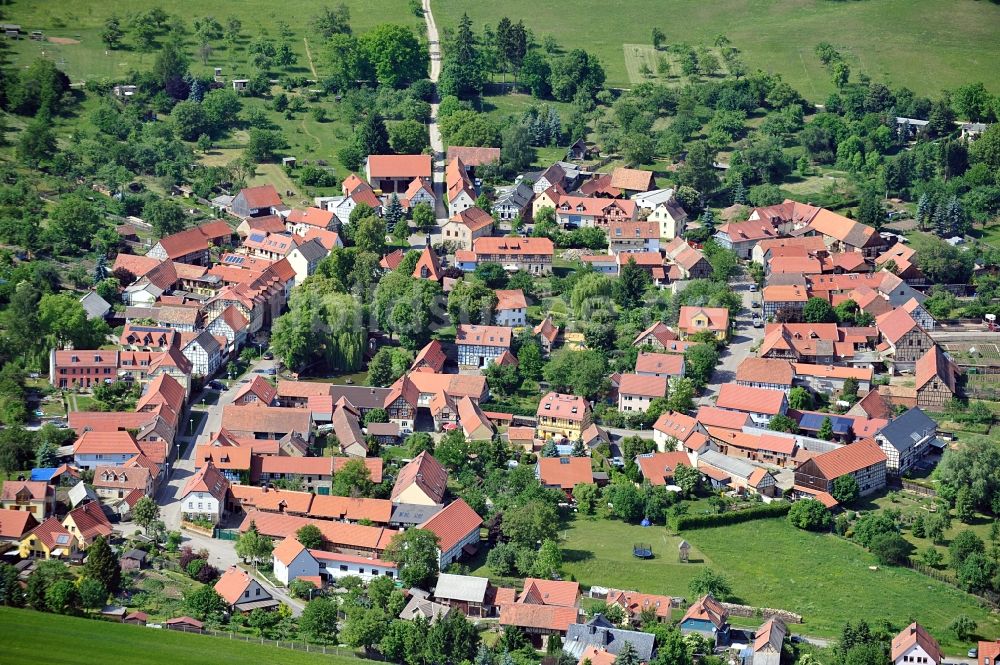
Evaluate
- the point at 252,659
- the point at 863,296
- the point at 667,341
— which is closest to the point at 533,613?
the point at 252,659

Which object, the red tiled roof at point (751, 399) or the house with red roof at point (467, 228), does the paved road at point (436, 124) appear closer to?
the house with red roof at point (467, 228)

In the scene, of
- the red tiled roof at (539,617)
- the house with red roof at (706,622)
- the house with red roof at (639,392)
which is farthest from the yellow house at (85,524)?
the house with red roof at (639,392)

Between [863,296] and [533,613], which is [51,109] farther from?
[533,613]

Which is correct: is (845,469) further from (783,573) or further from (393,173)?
(393,173)

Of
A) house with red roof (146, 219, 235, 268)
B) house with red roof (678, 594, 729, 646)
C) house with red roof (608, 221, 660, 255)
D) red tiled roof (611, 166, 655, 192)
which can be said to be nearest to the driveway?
house with red roof (146, 219, 235, 268)

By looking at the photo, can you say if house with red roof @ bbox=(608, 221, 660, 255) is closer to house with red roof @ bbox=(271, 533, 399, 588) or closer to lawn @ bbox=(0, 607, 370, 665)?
house with red roof @ bbox=(271, 533, 399, 588)

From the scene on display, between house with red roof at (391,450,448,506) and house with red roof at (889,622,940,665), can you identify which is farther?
house with red roof at (391,450,448,506)

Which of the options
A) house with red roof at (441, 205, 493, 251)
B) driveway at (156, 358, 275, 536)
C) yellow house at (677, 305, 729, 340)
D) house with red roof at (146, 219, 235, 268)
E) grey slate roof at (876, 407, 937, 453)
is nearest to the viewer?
Result: driveway at (156, 358, 275, 536)
